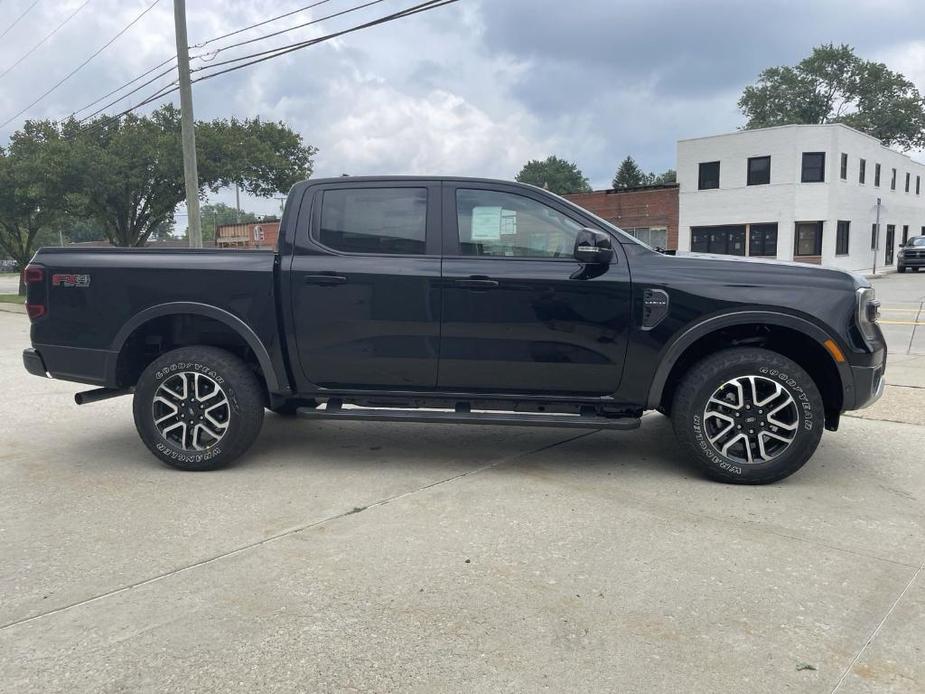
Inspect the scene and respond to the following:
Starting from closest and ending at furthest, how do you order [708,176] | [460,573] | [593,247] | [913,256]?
[460,573] → [593,247] → [913,256] → [708,176]

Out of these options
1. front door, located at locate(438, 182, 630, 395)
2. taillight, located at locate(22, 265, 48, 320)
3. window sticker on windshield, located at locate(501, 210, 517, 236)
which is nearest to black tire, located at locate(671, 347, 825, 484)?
front door, located at locate(438, 182, 630, 395)

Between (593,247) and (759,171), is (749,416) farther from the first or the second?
(759,171)

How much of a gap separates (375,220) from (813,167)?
33210 millimetres

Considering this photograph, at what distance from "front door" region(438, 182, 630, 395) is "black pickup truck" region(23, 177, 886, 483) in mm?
10

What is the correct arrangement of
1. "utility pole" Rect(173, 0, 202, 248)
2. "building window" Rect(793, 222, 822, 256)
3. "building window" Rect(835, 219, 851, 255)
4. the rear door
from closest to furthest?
1. the rear door
2. "utility pole" Rect(173, 0, 202, 248)
3. "building window" Rect(793, 222, 822, 256)
4. "building window" Rect(835, 219, 851, 255)

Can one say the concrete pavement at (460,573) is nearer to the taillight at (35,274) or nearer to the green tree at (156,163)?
the taillight at (35,274)

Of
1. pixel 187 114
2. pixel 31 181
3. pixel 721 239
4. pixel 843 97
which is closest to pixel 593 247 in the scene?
pixel 187 114

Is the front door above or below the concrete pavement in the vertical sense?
above

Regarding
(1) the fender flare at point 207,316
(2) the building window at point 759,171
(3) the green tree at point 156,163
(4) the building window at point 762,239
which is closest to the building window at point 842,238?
(4) the building window at point 762,239

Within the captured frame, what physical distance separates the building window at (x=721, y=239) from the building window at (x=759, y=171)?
210cm

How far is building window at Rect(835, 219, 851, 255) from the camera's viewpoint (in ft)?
110

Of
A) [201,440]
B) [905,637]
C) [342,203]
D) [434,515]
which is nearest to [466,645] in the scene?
[434,515]

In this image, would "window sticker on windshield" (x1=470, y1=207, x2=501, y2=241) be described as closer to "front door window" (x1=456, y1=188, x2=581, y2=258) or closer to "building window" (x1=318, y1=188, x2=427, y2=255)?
"front door window" (x1=456, y1=188, x2=581, y2=258)

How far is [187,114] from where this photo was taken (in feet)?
46.8
